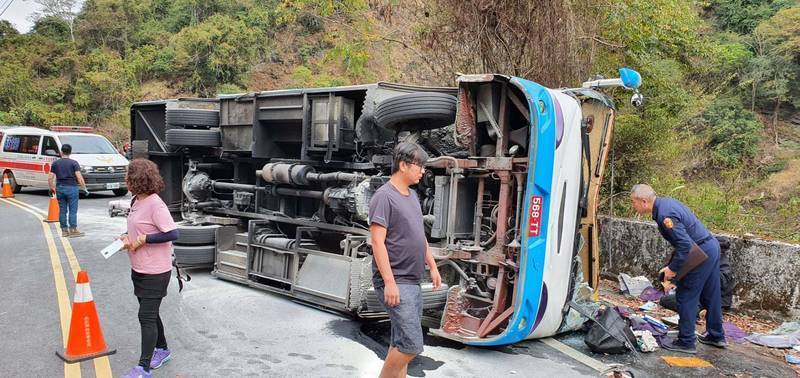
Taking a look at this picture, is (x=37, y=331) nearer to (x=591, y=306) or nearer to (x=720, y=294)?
(x=591, y=306)

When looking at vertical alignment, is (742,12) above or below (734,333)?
above

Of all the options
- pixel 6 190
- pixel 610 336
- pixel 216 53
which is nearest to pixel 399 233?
pixel 610 336

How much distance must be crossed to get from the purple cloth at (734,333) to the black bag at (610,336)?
1316 millimetres

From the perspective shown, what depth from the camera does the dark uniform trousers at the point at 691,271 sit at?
16.7ft

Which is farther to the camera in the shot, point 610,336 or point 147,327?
point 610,336

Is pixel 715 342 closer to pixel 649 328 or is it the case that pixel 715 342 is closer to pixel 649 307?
pixel 649 328

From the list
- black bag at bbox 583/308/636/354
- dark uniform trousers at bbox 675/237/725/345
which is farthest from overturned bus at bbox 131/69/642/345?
dark uniform trousers at bbox 675/237/725/345

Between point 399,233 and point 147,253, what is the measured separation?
1.87 meters

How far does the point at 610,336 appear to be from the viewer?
488 cm

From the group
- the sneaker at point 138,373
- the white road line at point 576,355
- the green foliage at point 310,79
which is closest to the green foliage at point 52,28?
the green foliage at point 310,79

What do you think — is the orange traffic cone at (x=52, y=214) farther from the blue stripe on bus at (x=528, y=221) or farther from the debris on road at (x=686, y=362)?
the debris on road at (x=686, y=362)

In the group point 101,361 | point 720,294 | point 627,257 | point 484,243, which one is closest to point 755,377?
point 720,294

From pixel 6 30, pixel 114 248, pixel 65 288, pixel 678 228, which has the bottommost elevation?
pixel 65 288

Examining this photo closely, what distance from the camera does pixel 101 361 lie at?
176 inches
